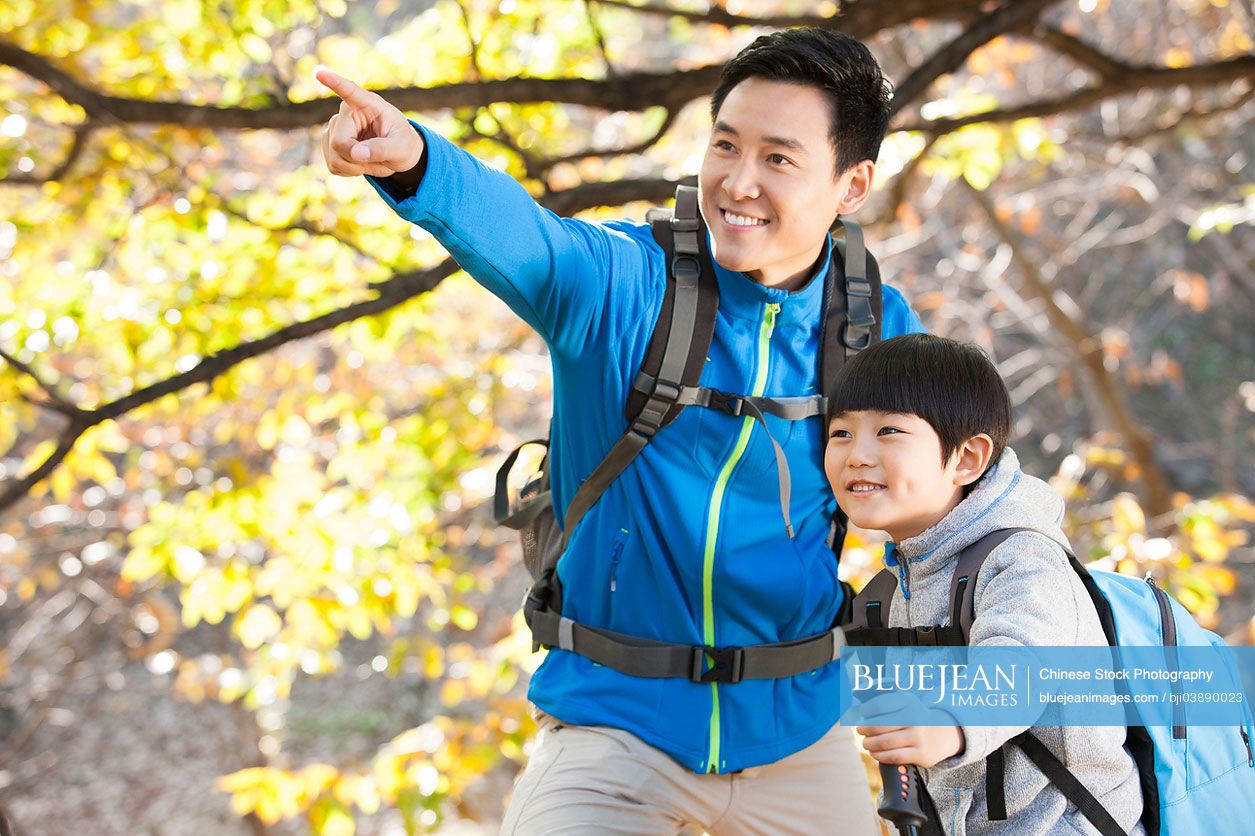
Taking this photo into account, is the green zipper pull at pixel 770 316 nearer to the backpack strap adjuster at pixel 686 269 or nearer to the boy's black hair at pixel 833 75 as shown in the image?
the backpack strap adjuster at pixel 686 269

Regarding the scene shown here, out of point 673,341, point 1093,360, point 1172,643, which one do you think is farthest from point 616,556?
point 1093,360

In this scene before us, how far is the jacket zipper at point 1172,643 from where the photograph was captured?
1.63 metres

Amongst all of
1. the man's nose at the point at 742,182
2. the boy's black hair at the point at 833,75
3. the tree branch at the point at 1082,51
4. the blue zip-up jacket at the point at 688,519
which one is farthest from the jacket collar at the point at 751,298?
the tree branch at the point at 1082,51

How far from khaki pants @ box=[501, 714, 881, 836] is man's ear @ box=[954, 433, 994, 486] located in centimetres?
71

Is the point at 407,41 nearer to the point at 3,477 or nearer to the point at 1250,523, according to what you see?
the point at 3,477

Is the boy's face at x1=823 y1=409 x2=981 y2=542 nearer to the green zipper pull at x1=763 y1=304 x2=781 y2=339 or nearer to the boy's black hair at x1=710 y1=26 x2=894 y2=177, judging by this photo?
the green zipper pull at x1=763 y1=304 x2=781 y2=339

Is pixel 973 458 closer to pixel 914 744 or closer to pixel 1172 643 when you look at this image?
pixel 1172 643

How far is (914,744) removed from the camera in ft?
4.56

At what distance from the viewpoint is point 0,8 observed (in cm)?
377

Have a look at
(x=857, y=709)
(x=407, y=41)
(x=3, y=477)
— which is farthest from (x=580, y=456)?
(x=3, y=477)

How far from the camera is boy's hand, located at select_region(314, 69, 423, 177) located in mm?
1617

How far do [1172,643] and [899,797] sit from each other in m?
0.57

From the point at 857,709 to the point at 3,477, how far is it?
6.06 metres

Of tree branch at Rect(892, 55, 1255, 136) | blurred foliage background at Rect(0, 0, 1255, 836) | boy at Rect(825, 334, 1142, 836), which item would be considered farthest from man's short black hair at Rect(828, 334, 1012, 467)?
tree branch at Rect(892, 55, 1255, 136)
